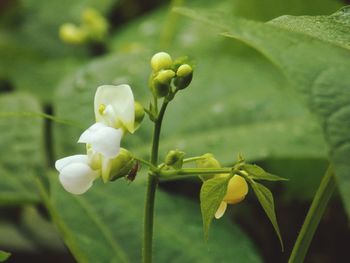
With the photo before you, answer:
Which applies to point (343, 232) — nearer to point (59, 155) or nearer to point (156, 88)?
point (59, 155)

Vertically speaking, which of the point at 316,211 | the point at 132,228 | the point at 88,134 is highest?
the point at 88,134

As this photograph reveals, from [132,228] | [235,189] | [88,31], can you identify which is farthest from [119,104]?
[88,31]

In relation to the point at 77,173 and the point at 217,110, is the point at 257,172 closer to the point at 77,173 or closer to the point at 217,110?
the point at 77,173

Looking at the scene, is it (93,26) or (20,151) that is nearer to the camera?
(20,151)

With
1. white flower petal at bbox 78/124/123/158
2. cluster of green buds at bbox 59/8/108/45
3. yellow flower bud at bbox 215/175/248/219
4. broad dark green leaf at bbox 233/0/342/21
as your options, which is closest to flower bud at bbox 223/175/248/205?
yellow flower bud at bbox 215/175/248/219

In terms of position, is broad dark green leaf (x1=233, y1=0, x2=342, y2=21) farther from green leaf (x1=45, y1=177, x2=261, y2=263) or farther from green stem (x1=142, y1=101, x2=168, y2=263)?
green stem (x1=142, y1=101, x2=168, y2=263)

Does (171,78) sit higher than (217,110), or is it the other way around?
(171,78)
